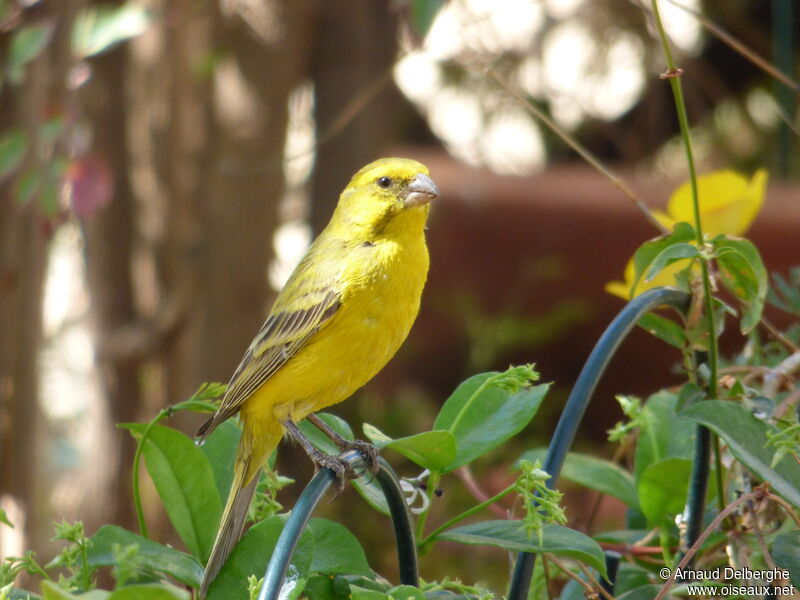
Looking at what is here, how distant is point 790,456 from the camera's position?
4.13 ft

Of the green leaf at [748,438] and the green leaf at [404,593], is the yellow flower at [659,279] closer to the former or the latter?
the green leaf at [748,438]

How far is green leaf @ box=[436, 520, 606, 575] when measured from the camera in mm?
1186

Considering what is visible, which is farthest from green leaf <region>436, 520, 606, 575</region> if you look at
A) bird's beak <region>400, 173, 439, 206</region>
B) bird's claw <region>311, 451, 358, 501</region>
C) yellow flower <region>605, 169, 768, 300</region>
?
bird's beak <region>400, 173, 439, 206</region>

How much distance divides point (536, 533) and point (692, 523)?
0.92 ft

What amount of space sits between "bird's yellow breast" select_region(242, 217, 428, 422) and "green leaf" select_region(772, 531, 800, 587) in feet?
2.56

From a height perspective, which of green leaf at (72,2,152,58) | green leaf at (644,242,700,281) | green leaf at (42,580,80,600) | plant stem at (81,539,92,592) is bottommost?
plant stem at (81,539,92,592)

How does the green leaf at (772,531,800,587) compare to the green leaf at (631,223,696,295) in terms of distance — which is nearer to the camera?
the green leaf at (772,531,800,587)

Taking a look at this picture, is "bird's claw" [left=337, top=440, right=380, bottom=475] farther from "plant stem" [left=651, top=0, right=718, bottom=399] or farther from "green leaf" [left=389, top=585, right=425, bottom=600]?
"plant stem" [left=651, top=0, right=718, bottom=399]

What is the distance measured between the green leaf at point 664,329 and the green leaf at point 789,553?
0.28 meters

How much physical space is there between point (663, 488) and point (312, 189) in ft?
11.7

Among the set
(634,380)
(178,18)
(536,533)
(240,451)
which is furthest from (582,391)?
(634,380)

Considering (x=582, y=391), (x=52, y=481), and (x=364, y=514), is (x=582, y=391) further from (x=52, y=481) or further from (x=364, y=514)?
(x=52, y=481)

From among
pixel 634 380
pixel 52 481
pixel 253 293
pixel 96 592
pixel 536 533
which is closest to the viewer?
pixel 96 592

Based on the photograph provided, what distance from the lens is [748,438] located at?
4.05 ft
